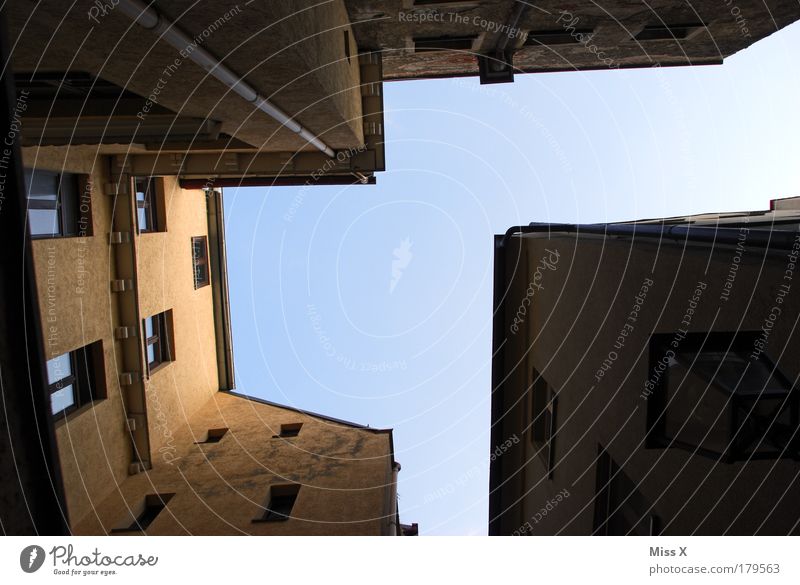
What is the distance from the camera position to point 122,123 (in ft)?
31.9

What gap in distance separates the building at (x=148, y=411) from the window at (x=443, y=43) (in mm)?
8375

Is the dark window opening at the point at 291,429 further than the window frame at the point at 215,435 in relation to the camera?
Yes

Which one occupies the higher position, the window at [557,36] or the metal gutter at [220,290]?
the window at [557,36]

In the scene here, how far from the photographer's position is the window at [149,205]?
43.9 ft

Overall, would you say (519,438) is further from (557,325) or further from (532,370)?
(557,325)

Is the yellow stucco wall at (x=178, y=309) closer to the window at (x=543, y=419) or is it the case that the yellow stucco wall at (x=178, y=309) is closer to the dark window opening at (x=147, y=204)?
the dark window opening at (x=147, y=204)

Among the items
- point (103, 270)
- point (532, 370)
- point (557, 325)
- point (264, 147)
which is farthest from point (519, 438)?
point (103, 270)

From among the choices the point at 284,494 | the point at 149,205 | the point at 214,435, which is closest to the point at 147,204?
the point at 149,205

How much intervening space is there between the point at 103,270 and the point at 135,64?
6370mm

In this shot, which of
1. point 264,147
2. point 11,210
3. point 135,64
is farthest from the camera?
point 264,147

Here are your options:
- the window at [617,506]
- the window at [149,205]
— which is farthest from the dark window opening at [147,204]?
the window at [617,506]

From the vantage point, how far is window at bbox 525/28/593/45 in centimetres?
1393

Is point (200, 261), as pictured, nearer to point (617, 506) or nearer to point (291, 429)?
point (291, 429)

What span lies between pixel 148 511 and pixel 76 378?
3624mm
